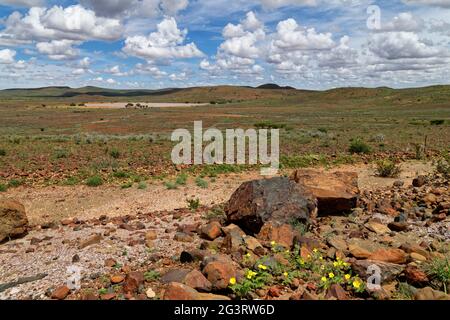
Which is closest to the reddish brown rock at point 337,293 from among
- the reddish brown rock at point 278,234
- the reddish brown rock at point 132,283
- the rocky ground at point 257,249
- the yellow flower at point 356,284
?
the rocky ground at point 257,249

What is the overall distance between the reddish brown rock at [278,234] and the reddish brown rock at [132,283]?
2391 mm

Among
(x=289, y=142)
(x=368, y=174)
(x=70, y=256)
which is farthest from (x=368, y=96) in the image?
(x=70, y=256)

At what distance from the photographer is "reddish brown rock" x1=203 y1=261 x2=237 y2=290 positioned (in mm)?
4953

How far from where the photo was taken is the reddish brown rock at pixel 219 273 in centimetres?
495

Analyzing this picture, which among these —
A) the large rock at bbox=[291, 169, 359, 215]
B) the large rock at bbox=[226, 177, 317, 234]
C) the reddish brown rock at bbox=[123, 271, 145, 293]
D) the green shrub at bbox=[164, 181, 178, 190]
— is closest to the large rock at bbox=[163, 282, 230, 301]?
the reddish brown rock at bbox=[123, 271, 145, 293]

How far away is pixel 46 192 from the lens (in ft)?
44.4

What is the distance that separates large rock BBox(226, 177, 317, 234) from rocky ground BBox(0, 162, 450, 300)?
22 millimetres

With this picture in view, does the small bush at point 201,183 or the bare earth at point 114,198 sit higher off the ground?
the small bush at point 201,183

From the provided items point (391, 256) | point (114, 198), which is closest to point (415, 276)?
point (391, 256)

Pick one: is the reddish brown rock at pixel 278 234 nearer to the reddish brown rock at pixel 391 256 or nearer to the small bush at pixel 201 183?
the reddish brown rock at pixel 391 256

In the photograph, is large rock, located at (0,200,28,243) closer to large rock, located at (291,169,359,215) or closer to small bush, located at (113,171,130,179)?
large rock, located at (291,169,359,215)
